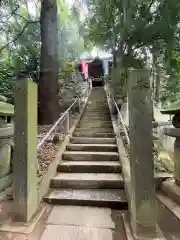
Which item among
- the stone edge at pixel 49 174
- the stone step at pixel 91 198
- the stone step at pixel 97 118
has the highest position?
the stone step at pixel 97 118

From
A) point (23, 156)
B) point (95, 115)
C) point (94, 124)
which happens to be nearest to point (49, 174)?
point (23, 156)

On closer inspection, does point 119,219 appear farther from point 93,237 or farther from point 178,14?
point 178,14

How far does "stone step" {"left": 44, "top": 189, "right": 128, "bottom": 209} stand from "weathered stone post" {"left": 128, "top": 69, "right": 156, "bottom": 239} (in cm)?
64

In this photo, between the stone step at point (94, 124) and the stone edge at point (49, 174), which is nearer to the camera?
the stone edge at point (49, 174)

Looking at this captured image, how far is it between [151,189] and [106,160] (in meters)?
2.04

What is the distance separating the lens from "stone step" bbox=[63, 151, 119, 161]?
14.9ft

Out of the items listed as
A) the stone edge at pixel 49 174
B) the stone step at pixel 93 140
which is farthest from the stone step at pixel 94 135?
the stone edge at pixel 49 174

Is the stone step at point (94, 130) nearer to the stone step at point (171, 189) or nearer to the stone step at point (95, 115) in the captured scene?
the stone step at point (95, 115)

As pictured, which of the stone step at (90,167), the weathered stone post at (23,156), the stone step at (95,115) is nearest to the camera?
the weathered stone post at (23,156)

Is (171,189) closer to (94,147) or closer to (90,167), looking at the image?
(90,167)

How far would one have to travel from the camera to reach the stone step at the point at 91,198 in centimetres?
322

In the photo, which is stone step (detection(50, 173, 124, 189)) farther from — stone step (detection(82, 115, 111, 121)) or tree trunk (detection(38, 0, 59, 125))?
stone step (detection(82, 115, 111, 121))

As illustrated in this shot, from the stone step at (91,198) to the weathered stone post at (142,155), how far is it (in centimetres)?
64

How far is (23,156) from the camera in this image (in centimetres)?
278
